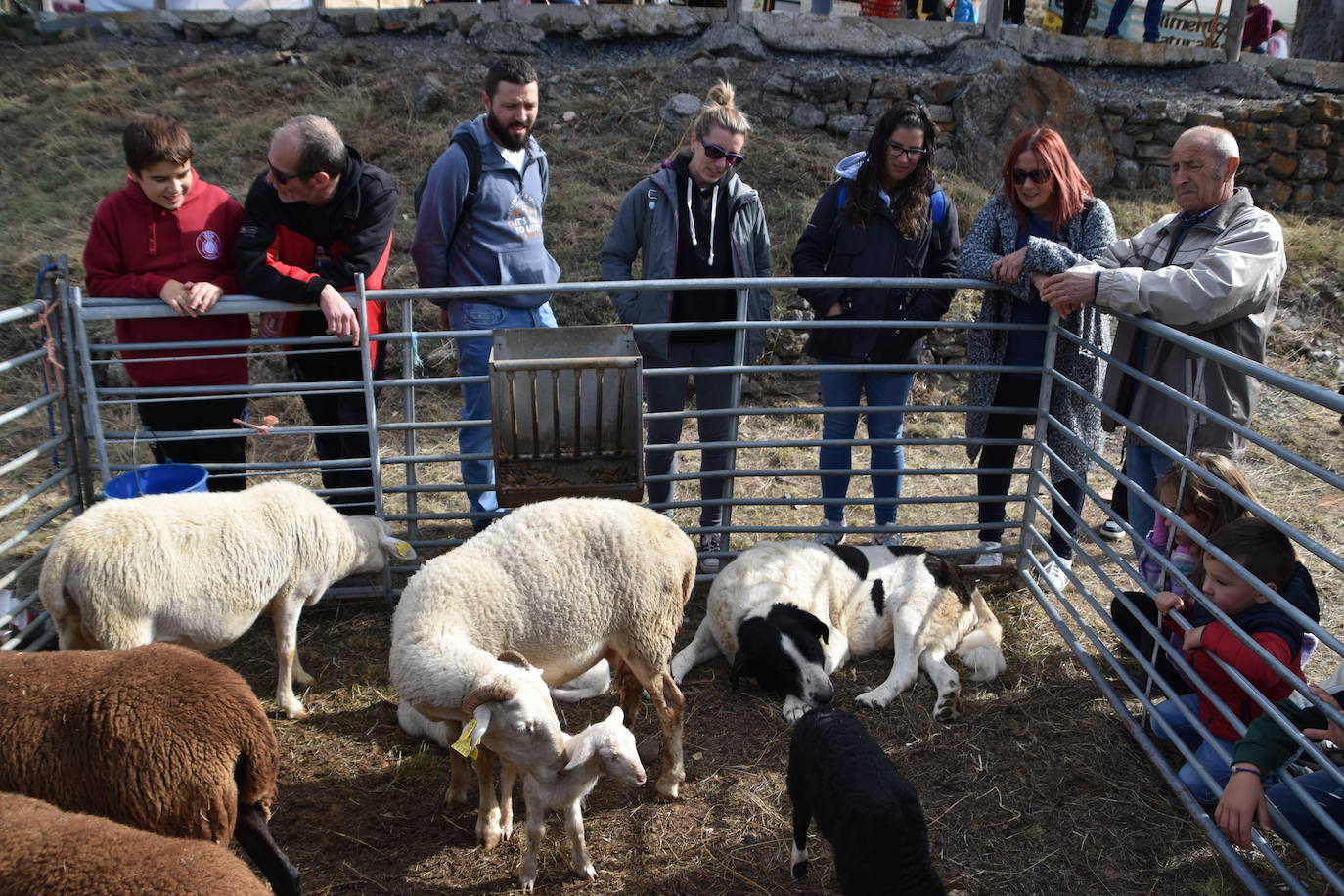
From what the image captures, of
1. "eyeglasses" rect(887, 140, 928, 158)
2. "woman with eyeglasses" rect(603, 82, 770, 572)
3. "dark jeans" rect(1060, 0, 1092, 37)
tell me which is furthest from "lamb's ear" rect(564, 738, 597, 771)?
"dark jeans" rect(1060, 0, 1092, 37)

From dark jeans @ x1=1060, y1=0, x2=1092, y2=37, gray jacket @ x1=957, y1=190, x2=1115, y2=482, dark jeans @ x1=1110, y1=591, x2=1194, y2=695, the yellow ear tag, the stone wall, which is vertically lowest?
dark jeans @ x1=1110, y1=591, x2=1194, y2=695

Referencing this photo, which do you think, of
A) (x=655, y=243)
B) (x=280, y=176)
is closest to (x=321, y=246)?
(x=280, y=176)

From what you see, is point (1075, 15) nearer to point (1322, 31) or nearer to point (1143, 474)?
point (1322, 31)

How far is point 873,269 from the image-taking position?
17.0 feet

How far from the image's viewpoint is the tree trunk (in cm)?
1373

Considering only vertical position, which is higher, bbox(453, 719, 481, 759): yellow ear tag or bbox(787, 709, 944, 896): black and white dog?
bbox(453, 719, 481, 759): yellow ear tag

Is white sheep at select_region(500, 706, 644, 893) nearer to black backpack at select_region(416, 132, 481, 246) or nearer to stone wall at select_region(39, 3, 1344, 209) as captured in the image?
black backpack at select_region(416, 132, 481, 246)

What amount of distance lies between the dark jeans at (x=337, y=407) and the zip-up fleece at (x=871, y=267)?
2403 millimetres

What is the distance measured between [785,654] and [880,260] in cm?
215

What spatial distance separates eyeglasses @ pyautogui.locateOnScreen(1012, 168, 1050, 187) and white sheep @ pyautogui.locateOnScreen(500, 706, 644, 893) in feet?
10.9

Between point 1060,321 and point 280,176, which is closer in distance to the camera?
point 280,176

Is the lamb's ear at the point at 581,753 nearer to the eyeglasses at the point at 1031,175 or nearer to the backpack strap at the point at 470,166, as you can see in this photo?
the backpack strap at the point at 470,166

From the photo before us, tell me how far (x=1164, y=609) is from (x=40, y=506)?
21.4 feet

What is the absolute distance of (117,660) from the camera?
3023mm
